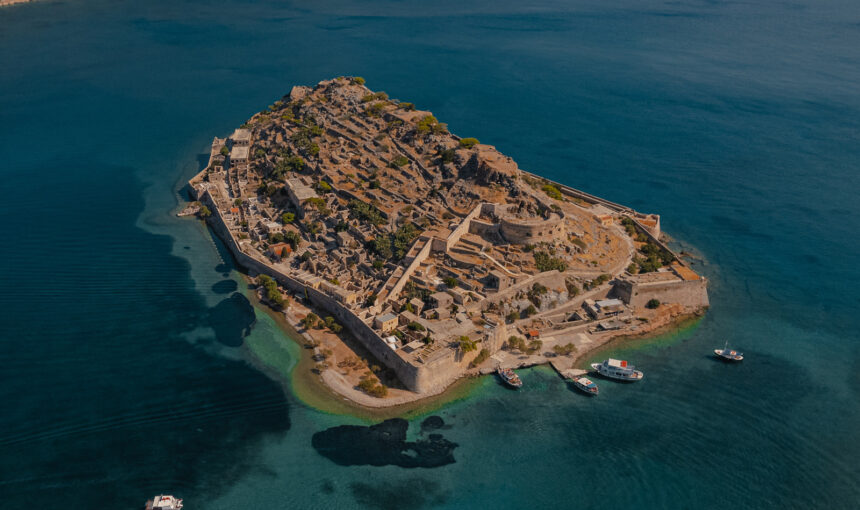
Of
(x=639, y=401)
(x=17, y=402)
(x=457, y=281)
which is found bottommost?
(x=17, y=402)

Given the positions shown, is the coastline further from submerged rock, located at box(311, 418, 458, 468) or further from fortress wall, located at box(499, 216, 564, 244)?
fortress wall, located at box(499, 216, 564, 244)

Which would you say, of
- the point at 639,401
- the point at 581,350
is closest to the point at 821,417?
the point at 639,401

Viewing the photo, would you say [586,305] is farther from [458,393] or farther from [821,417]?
[821,417]

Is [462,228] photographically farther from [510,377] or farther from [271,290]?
[271,290]

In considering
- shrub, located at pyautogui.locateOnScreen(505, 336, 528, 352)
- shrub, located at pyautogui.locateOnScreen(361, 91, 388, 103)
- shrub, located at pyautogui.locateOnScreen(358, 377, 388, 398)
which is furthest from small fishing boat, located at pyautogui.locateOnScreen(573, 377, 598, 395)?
shrub, located at pyautogui.locateOnScreen(361, 91, 388, 103)

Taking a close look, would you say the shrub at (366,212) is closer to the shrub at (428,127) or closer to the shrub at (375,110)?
the shrub at (428,127)

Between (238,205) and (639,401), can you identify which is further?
(238,205)

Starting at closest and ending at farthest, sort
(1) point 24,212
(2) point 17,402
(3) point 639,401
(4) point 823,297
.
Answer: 1. (2) point 17,402
2. (3) point 639,401
3. (4) point 823,297
4. (1) point 24,212
